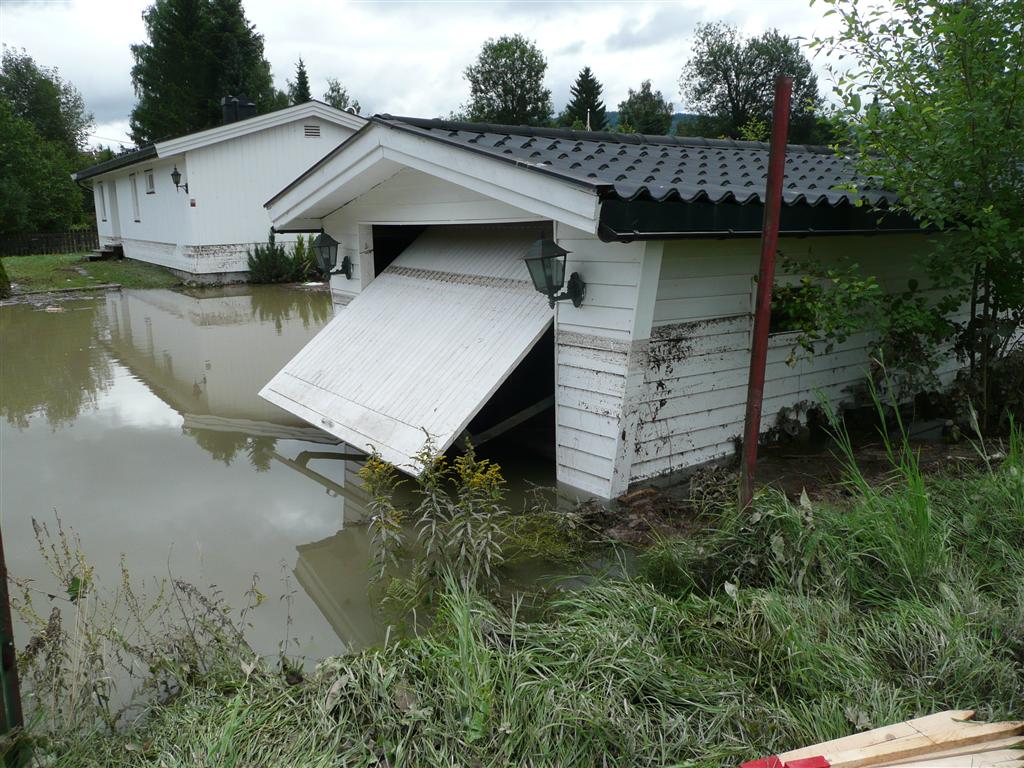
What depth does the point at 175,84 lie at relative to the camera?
34938 millimetres

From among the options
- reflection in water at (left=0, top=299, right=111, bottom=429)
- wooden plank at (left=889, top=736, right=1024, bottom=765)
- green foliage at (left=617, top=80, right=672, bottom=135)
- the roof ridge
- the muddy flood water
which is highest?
green foliage at (left=617, top=80, right=672, bottom=135)

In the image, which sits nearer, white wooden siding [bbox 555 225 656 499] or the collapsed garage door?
white wooden siding [bbox 555 225 656 499]

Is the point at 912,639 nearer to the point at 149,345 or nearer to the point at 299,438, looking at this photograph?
the point at 299,438

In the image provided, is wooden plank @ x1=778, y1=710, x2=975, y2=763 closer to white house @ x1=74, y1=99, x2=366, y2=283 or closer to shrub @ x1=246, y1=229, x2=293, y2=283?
shrub @ x1=246, y1=229, x2=293, y2=283

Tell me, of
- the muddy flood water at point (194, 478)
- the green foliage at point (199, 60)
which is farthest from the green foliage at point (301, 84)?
the muddy flood water at point (194, 478)

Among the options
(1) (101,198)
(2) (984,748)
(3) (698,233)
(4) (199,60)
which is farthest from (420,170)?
(4) (199,60)

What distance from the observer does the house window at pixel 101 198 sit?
25.9 m

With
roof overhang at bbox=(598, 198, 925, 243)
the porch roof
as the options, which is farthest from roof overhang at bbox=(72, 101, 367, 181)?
roof overhang at bbox=(598, 198, 925, 243)

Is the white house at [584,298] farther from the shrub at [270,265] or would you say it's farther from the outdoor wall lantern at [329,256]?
the shrub at [270,265]

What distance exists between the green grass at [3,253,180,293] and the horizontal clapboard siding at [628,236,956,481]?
51.9ft

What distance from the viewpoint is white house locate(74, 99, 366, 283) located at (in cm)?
1759

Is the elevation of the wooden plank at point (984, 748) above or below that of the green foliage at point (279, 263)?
below

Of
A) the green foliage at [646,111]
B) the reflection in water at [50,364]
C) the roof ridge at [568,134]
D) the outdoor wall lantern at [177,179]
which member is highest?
the green foliage at [646,111]

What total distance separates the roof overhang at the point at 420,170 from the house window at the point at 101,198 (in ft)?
72.0
